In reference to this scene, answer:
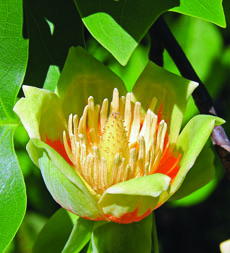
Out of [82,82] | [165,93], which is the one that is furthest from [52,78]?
[165,93]

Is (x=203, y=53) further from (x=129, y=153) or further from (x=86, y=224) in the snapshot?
(x=86, y=224)

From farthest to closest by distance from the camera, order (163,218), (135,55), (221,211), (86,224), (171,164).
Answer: (163,218) → (221,211) → (135,55) → (171,164) → (86,224)

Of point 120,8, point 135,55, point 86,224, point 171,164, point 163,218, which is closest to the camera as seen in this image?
point 120,8

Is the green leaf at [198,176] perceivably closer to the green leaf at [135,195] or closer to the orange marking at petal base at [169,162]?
the orange marking at petal base at [169,162]

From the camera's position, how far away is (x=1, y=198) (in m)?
1.41

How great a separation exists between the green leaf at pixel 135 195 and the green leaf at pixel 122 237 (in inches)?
3.7

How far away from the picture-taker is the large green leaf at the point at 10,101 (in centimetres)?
139

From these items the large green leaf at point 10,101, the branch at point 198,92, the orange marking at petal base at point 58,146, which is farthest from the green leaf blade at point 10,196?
the branch at point 198,92

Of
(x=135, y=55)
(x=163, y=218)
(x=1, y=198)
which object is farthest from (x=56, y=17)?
(x=163, y=218)

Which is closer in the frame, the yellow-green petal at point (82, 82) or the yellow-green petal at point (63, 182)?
the yellow-green petal at point (63, 182)

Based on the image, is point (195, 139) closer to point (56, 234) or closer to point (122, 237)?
point (122, 237)

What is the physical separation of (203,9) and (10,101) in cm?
59

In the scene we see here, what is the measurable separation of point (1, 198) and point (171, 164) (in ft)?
1.54

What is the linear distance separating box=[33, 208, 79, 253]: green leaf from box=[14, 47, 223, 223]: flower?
131 mm
